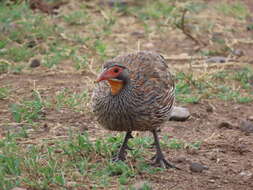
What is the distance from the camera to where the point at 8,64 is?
26.5 ft

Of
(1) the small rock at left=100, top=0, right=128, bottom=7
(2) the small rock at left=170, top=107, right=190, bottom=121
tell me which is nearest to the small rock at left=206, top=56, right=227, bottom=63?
(2) the small rock at left=170, top=107, right=190, bottom=121

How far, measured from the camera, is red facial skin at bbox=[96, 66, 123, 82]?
499 centimetres

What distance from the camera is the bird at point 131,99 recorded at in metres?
5.12

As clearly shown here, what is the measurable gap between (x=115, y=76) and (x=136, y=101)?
0.95ft

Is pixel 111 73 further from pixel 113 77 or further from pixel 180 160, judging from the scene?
pixel 180 160

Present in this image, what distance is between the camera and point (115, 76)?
16.7 ft

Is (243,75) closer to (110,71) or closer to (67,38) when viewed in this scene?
(67,38)

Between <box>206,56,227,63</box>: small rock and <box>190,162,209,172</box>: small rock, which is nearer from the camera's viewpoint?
<box>190,162,209,172</box>: small rock

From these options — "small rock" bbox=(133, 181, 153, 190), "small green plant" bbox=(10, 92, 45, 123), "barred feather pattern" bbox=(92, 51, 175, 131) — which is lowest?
"small green plant" bbox=(10, 92, 45, 123)

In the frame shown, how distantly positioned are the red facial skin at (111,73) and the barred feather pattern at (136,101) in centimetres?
6

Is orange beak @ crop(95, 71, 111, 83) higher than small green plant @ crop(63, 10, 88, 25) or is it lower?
higher

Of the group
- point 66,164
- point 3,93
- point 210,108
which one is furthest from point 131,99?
point 3,93

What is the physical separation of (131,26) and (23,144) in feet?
16.7

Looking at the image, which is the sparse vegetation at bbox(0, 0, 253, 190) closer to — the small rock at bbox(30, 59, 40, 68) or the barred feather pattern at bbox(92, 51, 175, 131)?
the small rock at bbox(30, 59, 40, 68)
